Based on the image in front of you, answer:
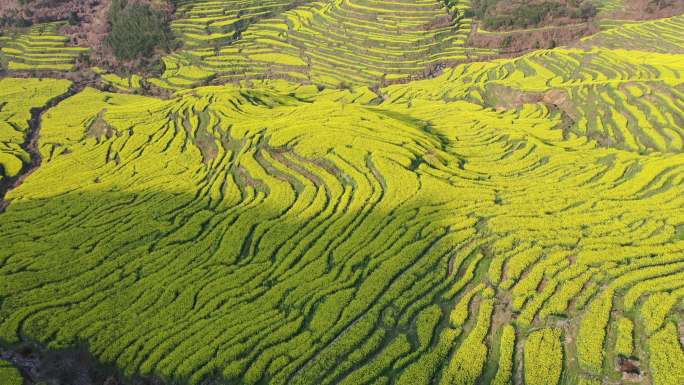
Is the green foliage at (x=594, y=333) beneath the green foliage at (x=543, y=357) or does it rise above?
above

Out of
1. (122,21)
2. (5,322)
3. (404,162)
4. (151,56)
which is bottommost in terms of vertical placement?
(5,322)

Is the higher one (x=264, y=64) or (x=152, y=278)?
(x=264, y=64)

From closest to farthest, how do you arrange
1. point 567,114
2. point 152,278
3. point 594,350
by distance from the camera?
point 594,350 < point 152,278 < point 567,114

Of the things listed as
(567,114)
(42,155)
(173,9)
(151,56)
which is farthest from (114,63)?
(567,114)

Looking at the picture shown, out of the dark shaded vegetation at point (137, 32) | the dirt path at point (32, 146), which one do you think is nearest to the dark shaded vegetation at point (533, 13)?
the dark shaded vegetation at point (137, 32)

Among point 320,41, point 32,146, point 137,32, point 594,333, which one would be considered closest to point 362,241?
point 594,333

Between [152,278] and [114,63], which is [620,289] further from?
[114,63]

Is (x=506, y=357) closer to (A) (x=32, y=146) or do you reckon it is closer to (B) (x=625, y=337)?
(B) (x=625, y=337)

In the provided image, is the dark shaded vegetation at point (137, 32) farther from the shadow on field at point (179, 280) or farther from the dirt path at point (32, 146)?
the shadow on field at point (179, 280)
